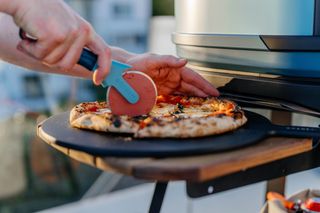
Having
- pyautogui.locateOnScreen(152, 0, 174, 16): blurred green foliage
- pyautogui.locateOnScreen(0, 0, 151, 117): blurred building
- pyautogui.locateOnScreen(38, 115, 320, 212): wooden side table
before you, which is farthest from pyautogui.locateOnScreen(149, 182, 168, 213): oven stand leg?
pyautogui.locateOnScreen(152, 0, 174, 16): blurred green foliage

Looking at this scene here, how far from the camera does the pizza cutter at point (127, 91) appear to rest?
861 millimetres

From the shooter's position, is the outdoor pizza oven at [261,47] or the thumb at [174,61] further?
the thumb at [174,61]

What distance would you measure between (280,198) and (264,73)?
1.09 feet

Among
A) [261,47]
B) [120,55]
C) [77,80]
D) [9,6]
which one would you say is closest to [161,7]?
[77,80]

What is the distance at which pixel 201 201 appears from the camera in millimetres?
2434

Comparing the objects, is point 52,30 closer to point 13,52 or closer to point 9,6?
point 9,6

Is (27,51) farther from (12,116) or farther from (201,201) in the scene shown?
(12,116)

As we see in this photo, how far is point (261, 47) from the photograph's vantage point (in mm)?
896

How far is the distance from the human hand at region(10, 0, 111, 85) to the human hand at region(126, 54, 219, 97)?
11.1 inches

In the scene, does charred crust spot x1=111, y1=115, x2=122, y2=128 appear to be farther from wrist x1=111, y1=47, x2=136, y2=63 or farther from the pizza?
Answer: wrist x1=111, y1=47, x2=136, y2=63

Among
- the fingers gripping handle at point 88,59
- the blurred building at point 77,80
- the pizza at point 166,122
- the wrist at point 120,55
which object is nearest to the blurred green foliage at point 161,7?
the blurred building at point 77,80

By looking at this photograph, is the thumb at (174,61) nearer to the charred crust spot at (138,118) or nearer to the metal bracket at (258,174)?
the charred crust spot at (138,118)

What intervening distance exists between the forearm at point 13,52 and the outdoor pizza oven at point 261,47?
1.07ft

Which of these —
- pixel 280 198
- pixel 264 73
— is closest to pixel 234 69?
pixel 264 73
